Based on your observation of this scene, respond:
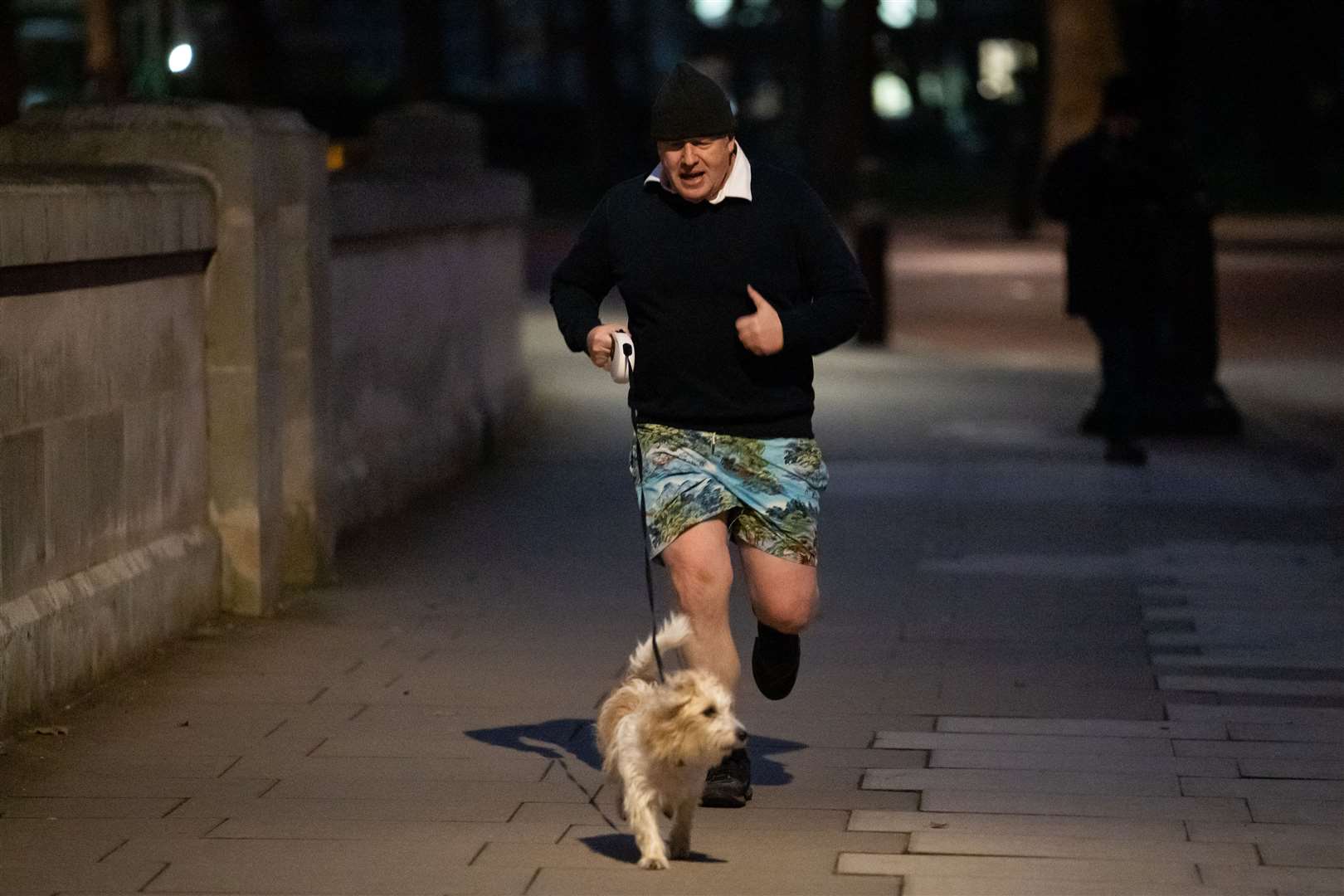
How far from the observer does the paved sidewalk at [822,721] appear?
589 centimetres

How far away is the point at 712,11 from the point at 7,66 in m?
64.8

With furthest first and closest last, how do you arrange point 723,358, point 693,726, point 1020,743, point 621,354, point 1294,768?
1. point 1020,743
2. point 1294,768
3. point 723,358
4. point 621,354
5. point 693,726

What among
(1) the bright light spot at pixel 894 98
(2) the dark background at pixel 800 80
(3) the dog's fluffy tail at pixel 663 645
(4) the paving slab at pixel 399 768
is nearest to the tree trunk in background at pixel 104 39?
(2) the dark background at pixel 800 80

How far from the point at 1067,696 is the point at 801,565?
1802 mm

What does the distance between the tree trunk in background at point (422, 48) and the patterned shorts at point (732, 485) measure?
43.4 meters

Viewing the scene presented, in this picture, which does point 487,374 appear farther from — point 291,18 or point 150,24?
point 291,18

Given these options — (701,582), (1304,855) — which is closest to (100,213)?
(701,582)

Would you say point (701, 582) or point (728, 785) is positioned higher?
point (701, 582)

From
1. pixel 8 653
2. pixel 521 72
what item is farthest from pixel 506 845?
pixel 521 72

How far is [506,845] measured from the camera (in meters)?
6.05

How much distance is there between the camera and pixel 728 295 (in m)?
6.32

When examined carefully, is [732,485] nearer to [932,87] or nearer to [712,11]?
[712,11]

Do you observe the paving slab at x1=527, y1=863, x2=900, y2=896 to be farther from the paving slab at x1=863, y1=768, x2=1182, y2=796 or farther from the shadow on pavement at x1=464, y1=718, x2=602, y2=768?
the shadow on pavement at x1=464, y1=718, x2=602, y2=768

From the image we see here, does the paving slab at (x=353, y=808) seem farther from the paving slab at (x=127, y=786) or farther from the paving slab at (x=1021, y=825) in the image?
the paving slab at (x=1021, y=825)
